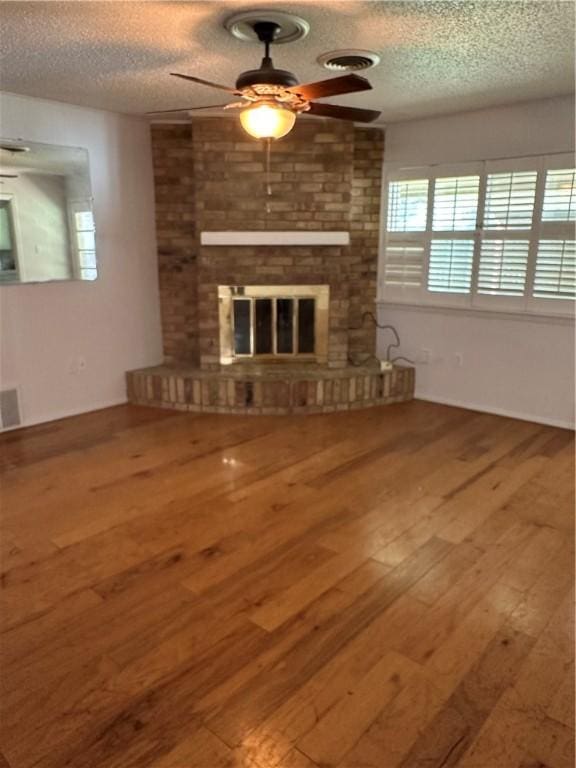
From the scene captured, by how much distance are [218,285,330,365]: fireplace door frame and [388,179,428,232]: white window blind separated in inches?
36.0

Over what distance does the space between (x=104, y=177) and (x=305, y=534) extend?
336 cm

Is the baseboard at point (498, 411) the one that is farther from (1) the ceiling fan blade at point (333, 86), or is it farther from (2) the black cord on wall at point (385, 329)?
(1) the ceiling fan blade at point (333, 86)

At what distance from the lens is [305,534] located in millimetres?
2605

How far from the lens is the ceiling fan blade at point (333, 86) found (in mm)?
2203

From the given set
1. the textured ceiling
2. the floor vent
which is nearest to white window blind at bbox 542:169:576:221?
the textured ceiling

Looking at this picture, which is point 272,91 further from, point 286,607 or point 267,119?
point 286,607

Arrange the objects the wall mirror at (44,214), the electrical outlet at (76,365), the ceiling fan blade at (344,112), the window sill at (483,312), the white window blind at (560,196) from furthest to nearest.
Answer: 1. the electrical outlet at (76,365)
2. the window sill at (483,312)
3. the white window blind at (560,196)
4. the wall mirror at (44,214)
5. the ceiling fan blade at (344,112)

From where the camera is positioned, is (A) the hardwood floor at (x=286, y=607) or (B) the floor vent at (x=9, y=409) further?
(B) the floor vent at (x=9, y=409)

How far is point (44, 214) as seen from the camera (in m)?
3.89

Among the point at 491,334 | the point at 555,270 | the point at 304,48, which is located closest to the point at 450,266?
the point at 491,334

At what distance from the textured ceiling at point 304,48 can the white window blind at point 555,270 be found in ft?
3.42

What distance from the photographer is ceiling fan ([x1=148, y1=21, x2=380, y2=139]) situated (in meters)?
2.29

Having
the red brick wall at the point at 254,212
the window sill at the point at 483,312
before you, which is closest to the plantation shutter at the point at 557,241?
the window sill at the point at 483,312

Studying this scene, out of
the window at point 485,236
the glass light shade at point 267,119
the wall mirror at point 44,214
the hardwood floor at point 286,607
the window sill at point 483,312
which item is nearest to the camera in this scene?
the hardwood floor at point 286,607
